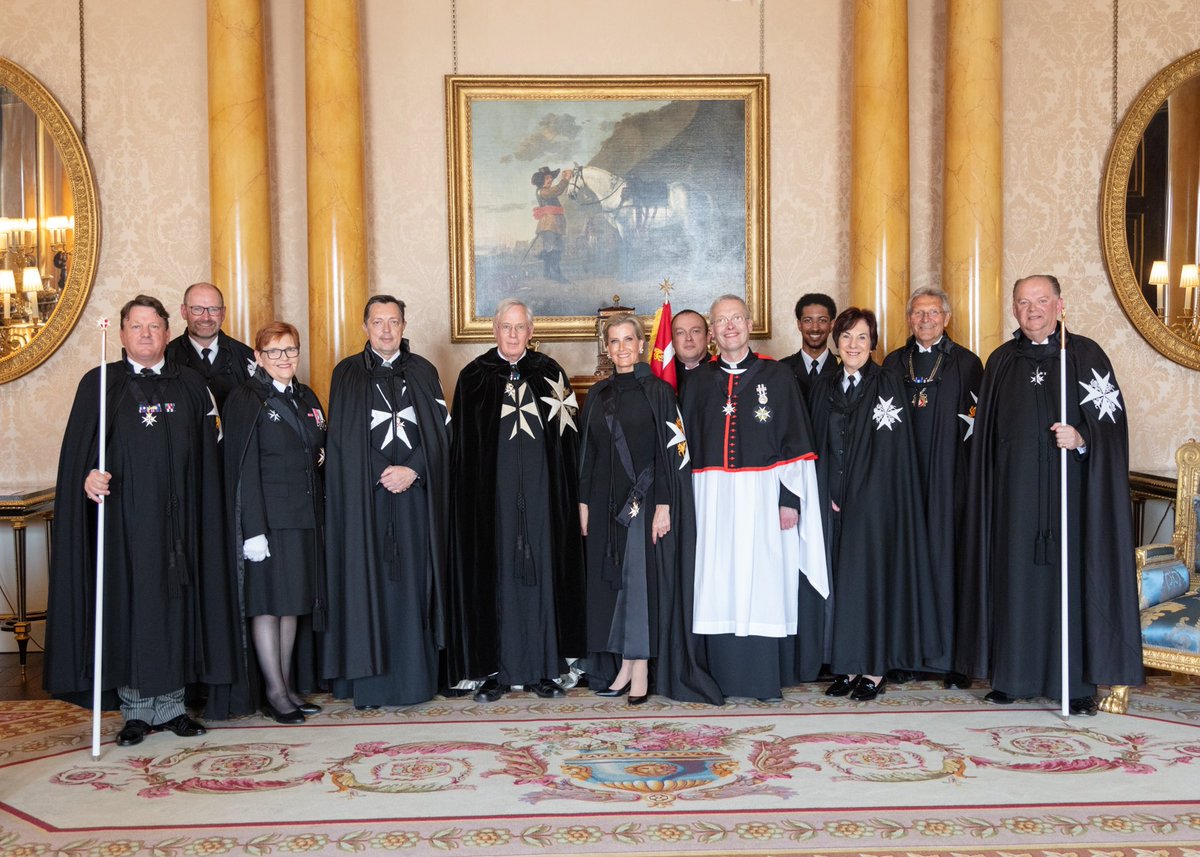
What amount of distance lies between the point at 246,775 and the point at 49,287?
381cm

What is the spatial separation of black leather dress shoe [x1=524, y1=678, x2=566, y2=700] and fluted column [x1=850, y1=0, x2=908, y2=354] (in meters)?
2.85

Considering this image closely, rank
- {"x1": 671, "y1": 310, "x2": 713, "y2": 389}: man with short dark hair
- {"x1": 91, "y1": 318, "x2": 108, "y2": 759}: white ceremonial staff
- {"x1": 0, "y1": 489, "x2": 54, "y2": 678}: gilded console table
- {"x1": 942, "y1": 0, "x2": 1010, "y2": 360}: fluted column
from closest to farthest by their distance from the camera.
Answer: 1. {"x1": 91, "y1": 318, "x2": 108, "y2": 759}: white ceremonial staff
2. {"x1": 671, "y1": 310, "x2": 713, "y2": 389}: man with short dark hair
3. {"x1": 0, "y1": 489, "x2": 54, "y2": 678}: gilded console table
4. {"x1": 942, "y1": 0, "x2": 1010, "y2": 360}: fluted column

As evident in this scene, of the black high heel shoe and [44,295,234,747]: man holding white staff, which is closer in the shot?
[44,295,234,747]: man holding white staff

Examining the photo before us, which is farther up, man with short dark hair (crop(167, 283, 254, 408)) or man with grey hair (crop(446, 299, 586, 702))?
man with short dark hair (crop(167, 283, 254, 408))

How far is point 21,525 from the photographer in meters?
6.19

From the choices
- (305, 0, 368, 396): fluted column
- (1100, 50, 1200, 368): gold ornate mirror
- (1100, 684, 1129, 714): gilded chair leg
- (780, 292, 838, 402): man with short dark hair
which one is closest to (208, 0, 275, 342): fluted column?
(305, 0, 368, 396): fluted column

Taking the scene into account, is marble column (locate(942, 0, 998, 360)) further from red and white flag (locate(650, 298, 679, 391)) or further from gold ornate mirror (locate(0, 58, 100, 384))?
gold ornate mirror (locate(0, 58, 100, 384))

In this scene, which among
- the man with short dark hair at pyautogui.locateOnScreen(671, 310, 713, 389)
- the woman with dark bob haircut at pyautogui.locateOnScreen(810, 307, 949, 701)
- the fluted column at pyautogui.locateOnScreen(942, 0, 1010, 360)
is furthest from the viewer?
the fluted column at pyautogui.locateOnScreen(942, 0, 1010, 360)

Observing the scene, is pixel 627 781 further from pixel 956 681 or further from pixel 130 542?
pixel 130 542

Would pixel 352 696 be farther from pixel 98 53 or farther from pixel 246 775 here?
pixel 98 53

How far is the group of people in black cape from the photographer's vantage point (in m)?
4.89

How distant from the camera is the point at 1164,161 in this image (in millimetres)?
7039

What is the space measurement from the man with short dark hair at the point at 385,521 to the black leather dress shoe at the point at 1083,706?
2828 mm

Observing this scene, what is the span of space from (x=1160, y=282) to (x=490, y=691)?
4745 mm
